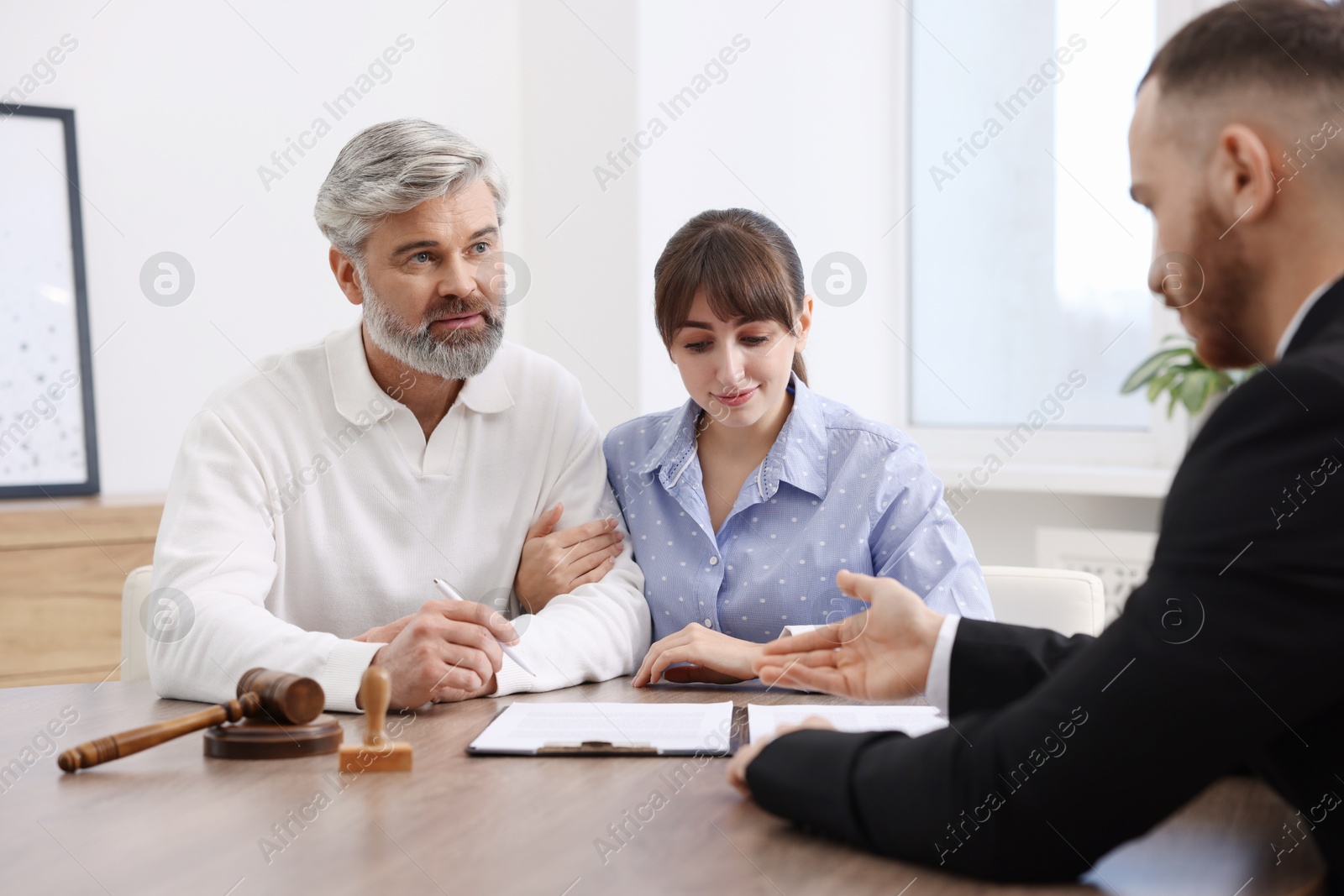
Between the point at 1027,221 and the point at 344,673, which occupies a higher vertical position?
the point at 1027,221

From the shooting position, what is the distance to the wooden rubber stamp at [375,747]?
1229 millimetres

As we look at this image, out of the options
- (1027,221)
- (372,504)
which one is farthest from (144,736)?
(1027,221)

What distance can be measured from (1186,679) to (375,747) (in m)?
0.84

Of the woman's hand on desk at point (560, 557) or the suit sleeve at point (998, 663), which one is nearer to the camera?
the suit sleeve at point (998, 663)

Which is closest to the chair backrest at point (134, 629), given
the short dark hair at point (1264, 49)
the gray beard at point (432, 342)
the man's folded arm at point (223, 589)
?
the man's folded arm at point (223, 589)

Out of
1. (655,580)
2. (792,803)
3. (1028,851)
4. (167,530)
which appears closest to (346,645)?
(167,530)

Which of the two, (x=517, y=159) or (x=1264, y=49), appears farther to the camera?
(x=517, y=159)

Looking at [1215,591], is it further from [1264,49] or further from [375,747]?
[375,747]

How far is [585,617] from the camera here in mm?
1783

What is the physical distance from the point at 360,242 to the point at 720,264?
2.28 feet

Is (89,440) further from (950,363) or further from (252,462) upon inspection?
(950,363)

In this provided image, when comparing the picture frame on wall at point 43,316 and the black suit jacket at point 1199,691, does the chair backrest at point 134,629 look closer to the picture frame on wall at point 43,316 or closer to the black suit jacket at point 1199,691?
the picture frame on wall at point 43,316

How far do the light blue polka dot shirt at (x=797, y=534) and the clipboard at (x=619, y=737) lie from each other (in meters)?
0.44

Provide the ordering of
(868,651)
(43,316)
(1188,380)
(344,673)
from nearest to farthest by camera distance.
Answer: (868,651)
(344,673)
(43,316)
(1188,380)
